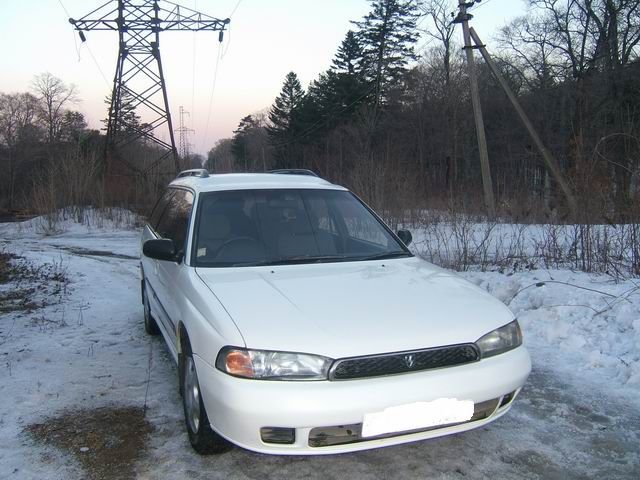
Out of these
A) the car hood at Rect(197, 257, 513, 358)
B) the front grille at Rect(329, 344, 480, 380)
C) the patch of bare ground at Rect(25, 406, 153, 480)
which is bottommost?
the patch of bare ground at Rect(25, 406, 153, 480)

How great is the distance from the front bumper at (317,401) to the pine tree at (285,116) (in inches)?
2277

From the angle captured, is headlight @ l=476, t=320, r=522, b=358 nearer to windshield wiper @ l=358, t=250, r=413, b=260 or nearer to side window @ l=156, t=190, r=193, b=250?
windshield wiper @ l=358, t=250, r=413, b=260

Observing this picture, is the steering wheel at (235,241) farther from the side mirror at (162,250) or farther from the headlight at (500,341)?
the headlight at (500,341)

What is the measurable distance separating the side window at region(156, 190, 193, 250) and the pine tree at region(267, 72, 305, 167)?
55.2 meters

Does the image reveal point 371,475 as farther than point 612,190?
No

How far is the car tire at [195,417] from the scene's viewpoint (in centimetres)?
280

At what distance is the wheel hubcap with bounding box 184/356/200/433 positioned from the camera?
2898 millimetres

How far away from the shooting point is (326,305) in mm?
2789

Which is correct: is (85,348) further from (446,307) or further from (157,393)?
(446,307)

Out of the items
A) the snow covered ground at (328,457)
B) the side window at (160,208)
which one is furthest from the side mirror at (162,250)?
the side window at (160,208)

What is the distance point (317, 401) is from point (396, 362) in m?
0.42

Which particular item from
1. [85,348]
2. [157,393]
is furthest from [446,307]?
[85,348]

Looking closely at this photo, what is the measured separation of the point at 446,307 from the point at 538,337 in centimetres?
260

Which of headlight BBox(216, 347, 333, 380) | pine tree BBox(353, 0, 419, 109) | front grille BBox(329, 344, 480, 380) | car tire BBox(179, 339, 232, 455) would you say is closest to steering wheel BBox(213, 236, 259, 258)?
car tire BBox(179, 339, 232, 455)
